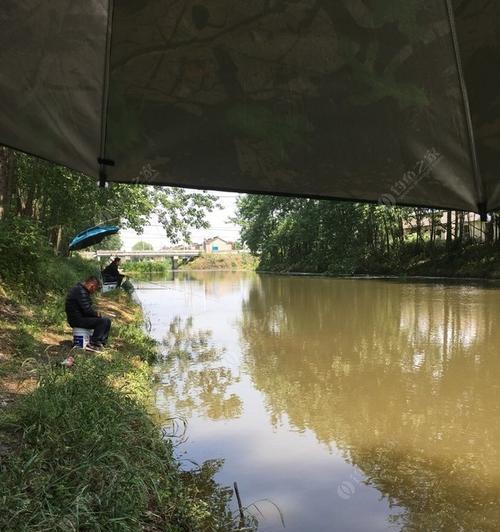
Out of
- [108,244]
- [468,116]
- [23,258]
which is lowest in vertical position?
[23,258]

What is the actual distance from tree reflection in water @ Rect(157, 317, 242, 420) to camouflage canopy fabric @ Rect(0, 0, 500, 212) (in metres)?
5.06

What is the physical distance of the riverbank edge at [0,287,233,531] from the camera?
2647mm

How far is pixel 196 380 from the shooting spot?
25.6 feet

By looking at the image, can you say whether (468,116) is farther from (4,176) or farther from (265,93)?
(4,176)

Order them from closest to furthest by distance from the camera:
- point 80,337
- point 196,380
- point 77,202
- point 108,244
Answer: point 80,337
point 196,380
point 77,202
point 108,244

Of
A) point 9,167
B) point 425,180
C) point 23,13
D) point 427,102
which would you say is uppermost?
point 9,167

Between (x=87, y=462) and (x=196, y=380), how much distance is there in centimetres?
471

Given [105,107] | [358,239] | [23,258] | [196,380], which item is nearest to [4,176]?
[23,258]

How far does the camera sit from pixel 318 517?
12.8 ft

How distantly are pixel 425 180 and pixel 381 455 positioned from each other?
406cm

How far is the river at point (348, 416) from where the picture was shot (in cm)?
408

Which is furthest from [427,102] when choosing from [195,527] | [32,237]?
[32,237]

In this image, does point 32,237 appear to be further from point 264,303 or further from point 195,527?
point 264,303

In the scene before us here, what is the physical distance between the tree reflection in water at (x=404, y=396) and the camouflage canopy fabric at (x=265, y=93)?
3189 mm
